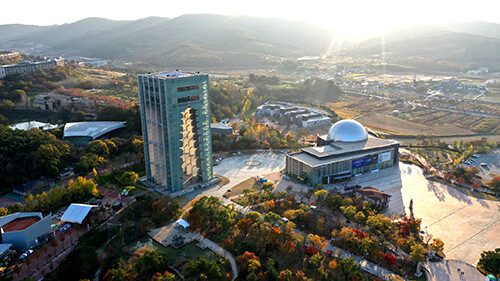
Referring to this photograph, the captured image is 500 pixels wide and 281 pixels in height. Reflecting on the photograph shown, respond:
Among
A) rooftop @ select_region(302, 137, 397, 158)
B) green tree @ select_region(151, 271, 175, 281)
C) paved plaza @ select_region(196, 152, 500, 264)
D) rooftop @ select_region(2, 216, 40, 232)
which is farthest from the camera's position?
rooftop @ select_region(302, 137, 397, 158)

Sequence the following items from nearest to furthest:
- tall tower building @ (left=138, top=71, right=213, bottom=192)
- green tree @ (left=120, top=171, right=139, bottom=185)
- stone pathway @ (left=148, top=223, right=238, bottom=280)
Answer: stone pathway @ (left=148, top=223, right=238, bottom=280), tall tower building @ (left=138, top=71, right=213, bottom=192), green tree @ (left=120, top=171, right=139, bottom=185)

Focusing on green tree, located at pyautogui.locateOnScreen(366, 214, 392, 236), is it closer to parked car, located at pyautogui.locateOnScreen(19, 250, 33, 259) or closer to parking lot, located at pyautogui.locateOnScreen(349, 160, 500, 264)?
parking lot, located at pyautogui.locateOnScreen(349, 160, 500, 264)

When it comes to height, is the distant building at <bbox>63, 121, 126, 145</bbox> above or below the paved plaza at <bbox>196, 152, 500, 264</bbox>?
above

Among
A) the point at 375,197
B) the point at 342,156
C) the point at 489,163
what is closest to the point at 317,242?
the point at 375,197

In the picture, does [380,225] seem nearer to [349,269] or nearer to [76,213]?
[349,269]

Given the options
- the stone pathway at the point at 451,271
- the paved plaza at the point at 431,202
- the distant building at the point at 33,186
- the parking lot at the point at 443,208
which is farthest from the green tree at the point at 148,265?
the distant building at the point at 33,186

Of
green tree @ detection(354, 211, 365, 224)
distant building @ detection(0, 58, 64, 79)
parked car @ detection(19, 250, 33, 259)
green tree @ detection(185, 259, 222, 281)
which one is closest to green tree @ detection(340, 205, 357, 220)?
green tree @ detection(354, 211, 365, 224)

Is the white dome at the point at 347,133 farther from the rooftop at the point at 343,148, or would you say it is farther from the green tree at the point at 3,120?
Answer: the green tree at the point at 3,120
